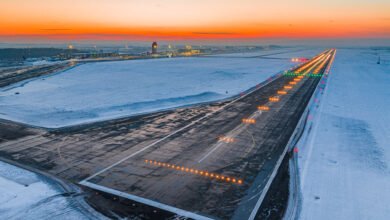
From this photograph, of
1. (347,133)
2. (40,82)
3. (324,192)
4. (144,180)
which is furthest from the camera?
(40,82)

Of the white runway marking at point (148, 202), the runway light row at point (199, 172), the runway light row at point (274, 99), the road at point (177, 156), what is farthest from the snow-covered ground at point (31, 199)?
the runway light row at point (274, 99)

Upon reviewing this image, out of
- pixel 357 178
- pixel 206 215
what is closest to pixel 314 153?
pixel 357 178

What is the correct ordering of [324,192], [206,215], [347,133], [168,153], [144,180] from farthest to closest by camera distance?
[347,133] → [168,153] → [144,180] → [324,192] → [206,215]

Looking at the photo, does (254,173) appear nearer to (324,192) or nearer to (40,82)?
(324,192)

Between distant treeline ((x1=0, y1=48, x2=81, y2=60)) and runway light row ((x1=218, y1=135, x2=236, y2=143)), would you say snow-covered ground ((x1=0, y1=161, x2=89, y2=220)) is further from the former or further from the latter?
distant treeline ((x1=0, y1=48, x2=81, y2=60))

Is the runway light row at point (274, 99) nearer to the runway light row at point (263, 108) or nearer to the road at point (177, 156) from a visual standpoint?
the runway light row at point (263, 108)

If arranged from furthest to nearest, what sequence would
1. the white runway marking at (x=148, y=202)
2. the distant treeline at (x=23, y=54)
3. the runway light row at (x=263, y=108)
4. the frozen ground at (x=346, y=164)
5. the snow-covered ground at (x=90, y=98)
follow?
the distant treeline at (x=23, y=54) < the runway light row at (x=263, y=108) < the snow-covered ground at (x=90, y=98) < the frozen ground at (x=346, y=164) < the white runway marking at (x=148, y=202)
